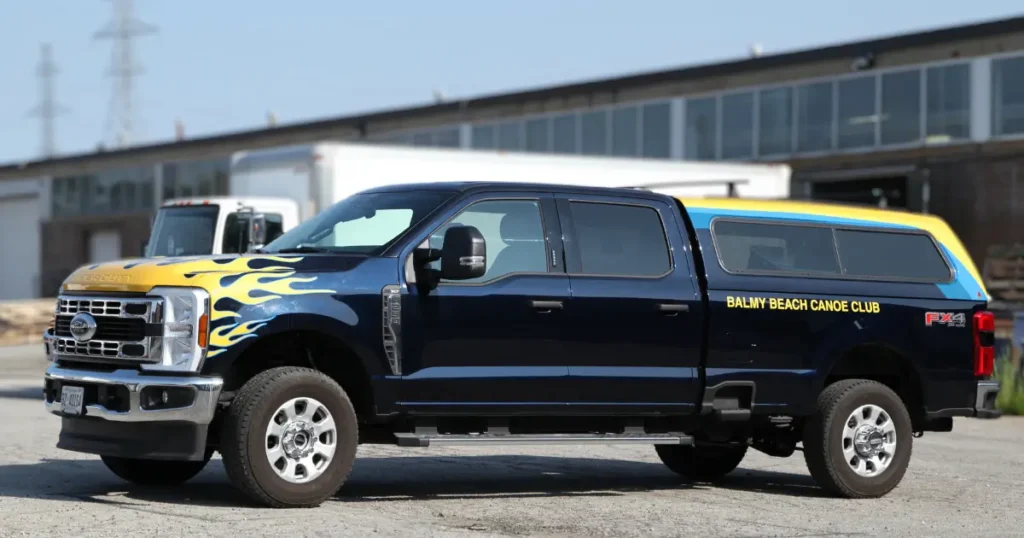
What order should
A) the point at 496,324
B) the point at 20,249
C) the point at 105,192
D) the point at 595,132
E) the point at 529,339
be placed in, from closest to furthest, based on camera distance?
the point at 496,324, the point at 529,339, the point at 595,132, the point at 105,192, the point at 20,249

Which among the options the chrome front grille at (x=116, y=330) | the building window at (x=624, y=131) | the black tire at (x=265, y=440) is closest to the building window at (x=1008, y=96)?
the building window at (x=624, y=131)

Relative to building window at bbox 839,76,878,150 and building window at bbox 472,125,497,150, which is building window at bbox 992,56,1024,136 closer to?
building window at bbox 839,76,878,150

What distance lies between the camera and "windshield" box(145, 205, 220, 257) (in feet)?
62.6

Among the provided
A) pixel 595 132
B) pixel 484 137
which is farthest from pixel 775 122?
pixel 484 137

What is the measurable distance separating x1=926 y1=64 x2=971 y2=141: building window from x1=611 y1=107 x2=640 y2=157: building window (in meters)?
9.74

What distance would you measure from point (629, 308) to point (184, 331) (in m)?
2.94

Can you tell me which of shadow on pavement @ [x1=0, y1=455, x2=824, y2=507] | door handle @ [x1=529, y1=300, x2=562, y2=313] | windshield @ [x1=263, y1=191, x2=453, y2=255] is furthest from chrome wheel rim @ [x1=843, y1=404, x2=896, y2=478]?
windshield @ [x1=263, y1=191, x2=453, y2=255]

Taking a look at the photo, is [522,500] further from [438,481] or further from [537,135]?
[537,135]

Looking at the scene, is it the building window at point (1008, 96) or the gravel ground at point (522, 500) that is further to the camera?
the building window at point (1008, 96)

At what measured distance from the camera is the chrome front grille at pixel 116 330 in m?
9.17

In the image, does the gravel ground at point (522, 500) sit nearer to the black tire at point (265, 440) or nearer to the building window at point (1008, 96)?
the black tire at point (265, 440)

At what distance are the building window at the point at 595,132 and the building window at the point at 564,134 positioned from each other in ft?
1.05

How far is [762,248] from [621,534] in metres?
3.16

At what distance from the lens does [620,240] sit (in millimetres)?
10664
